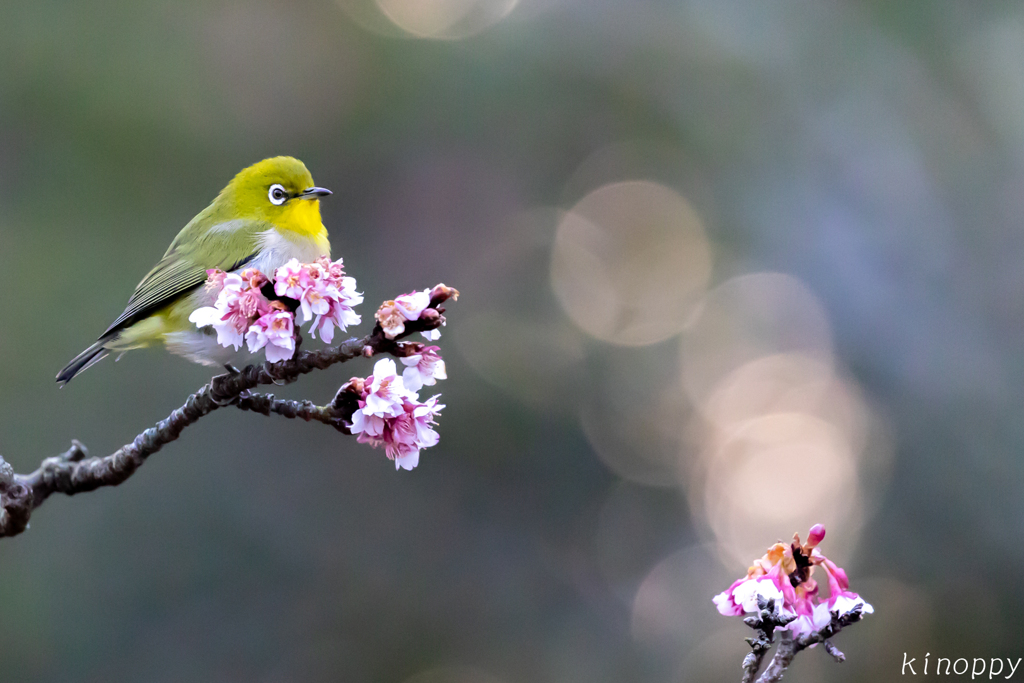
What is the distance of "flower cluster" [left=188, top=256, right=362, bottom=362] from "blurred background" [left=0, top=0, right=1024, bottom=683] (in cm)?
571

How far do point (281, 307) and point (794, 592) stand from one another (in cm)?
119

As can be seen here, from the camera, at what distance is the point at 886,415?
701 cm

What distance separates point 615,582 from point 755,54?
16.6 ft

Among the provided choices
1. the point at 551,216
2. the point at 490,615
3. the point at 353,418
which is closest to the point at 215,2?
the point at 551,216

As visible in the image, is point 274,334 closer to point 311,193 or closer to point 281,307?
point 281,307

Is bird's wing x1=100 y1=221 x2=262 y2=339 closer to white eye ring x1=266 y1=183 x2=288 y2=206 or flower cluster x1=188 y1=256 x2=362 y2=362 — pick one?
white eye ring x1=266 y1=183 x2=288 y2=206

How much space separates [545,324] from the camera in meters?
8.34

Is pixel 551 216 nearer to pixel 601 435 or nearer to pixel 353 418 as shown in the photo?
pixel 601 435

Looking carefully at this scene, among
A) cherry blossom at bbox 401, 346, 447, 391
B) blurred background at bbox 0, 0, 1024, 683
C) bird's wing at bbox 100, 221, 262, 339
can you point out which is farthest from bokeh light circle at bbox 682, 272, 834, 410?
cherry blossom at bbox 401, 346, 447, 391

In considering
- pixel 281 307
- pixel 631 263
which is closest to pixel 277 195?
pixel 281 307

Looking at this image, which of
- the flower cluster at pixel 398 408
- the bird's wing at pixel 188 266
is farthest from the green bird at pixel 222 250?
the flower cluster at pixel 398 408

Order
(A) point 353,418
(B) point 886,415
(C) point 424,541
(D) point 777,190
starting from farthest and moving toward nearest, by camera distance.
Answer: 1. (C) point 424,541
2. (D) point 777,190
3. (B) point 886,415
4. (A) point 353,418

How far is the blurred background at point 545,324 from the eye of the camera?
7.01 m

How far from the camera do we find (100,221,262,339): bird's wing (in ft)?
9.43
